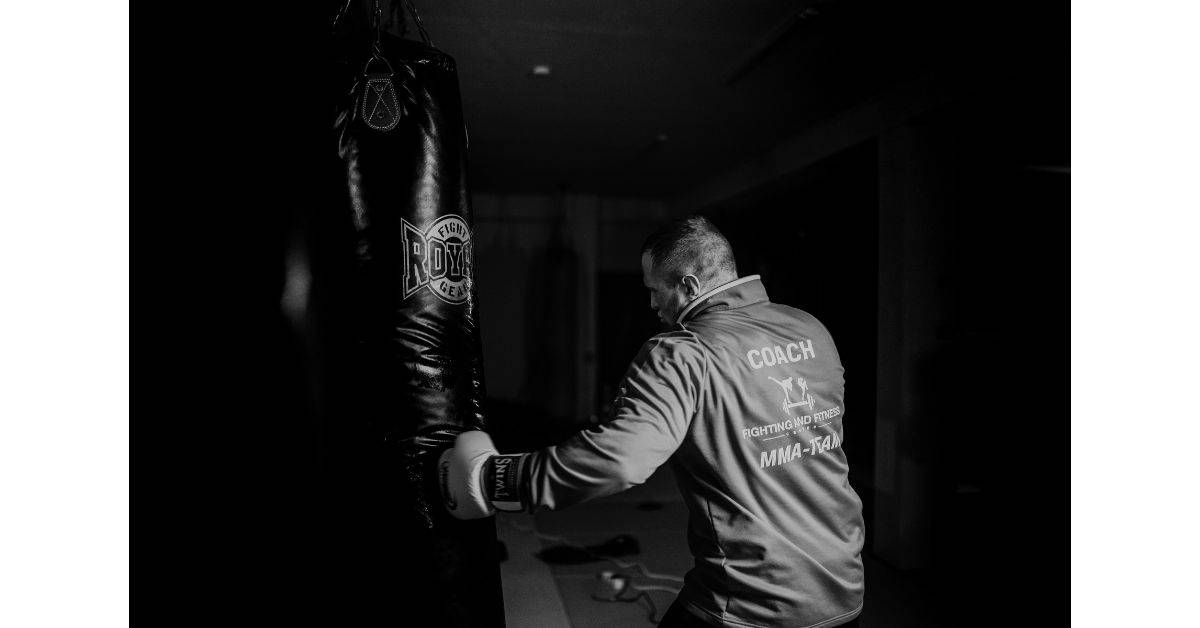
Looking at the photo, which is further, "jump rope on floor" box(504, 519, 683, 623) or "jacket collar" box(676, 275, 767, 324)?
"jump rope on floor" box(504, 519, 683, 623)

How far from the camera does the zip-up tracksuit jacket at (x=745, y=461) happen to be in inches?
53.1

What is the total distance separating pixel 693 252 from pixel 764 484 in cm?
53

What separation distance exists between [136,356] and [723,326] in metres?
1.06

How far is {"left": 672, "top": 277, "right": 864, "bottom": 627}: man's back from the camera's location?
1443 mm

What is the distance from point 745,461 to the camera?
57.9 inches

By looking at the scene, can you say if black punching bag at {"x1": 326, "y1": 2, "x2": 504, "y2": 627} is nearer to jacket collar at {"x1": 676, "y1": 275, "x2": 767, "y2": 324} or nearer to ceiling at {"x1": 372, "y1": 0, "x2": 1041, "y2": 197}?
jacket collar at {"x1": 676, "y1": 275, "x2": 767, "y2": 324}

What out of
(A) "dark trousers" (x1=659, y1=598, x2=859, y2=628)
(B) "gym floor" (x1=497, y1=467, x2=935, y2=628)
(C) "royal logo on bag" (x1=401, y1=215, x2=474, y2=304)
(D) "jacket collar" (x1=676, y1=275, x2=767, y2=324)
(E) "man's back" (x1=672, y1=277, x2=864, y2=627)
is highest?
(C) "royal logo on bag" (x1=401, y1=215, x2=474, y2=304)

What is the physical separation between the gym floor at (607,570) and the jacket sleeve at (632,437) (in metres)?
2.02

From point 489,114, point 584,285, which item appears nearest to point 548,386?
point 584,285

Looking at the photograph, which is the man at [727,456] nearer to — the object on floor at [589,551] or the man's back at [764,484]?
the man's back at [764,484]

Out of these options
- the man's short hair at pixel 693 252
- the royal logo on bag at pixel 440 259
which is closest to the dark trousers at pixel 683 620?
the man's short hair at pixel 693 252

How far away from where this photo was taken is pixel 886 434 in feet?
13.2

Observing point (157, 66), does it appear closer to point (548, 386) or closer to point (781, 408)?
point (781, 408)

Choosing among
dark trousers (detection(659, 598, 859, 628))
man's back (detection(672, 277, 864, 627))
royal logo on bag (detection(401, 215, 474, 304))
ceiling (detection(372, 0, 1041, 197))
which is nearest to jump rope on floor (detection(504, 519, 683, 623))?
dark trousers (detection(659, 598, 859, 628))
